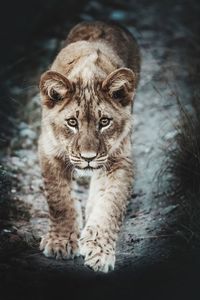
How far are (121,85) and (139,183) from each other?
0.62 metres

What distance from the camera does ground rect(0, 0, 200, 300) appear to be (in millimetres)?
3322

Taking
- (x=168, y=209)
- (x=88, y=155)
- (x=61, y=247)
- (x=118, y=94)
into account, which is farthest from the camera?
(x=168, y=209)

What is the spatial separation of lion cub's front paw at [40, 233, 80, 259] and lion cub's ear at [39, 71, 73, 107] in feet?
1.84

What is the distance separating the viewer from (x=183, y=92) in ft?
13.4

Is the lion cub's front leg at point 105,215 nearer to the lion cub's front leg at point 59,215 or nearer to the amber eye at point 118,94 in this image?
the lion cub's front leg at point 59,215

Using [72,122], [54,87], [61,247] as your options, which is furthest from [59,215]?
[54,87]

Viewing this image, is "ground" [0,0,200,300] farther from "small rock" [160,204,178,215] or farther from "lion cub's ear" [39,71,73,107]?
"lion cub's ear" [39,71,73,107]

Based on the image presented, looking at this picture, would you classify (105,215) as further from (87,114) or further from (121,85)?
(121,85)

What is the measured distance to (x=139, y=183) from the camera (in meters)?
3.94

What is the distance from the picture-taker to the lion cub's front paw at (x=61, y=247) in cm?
342

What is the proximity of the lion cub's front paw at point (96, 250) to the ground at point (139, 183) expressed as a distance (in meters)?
0.03

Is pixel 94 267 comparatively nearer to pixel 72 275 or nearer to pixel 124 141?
pixel 72 275

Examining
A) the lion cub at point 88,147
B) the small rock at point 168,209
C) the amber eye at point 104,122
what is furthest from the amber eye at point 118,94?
the small rock at point 168,209

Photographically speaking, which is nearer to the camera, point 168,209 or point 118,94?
point 118,94
